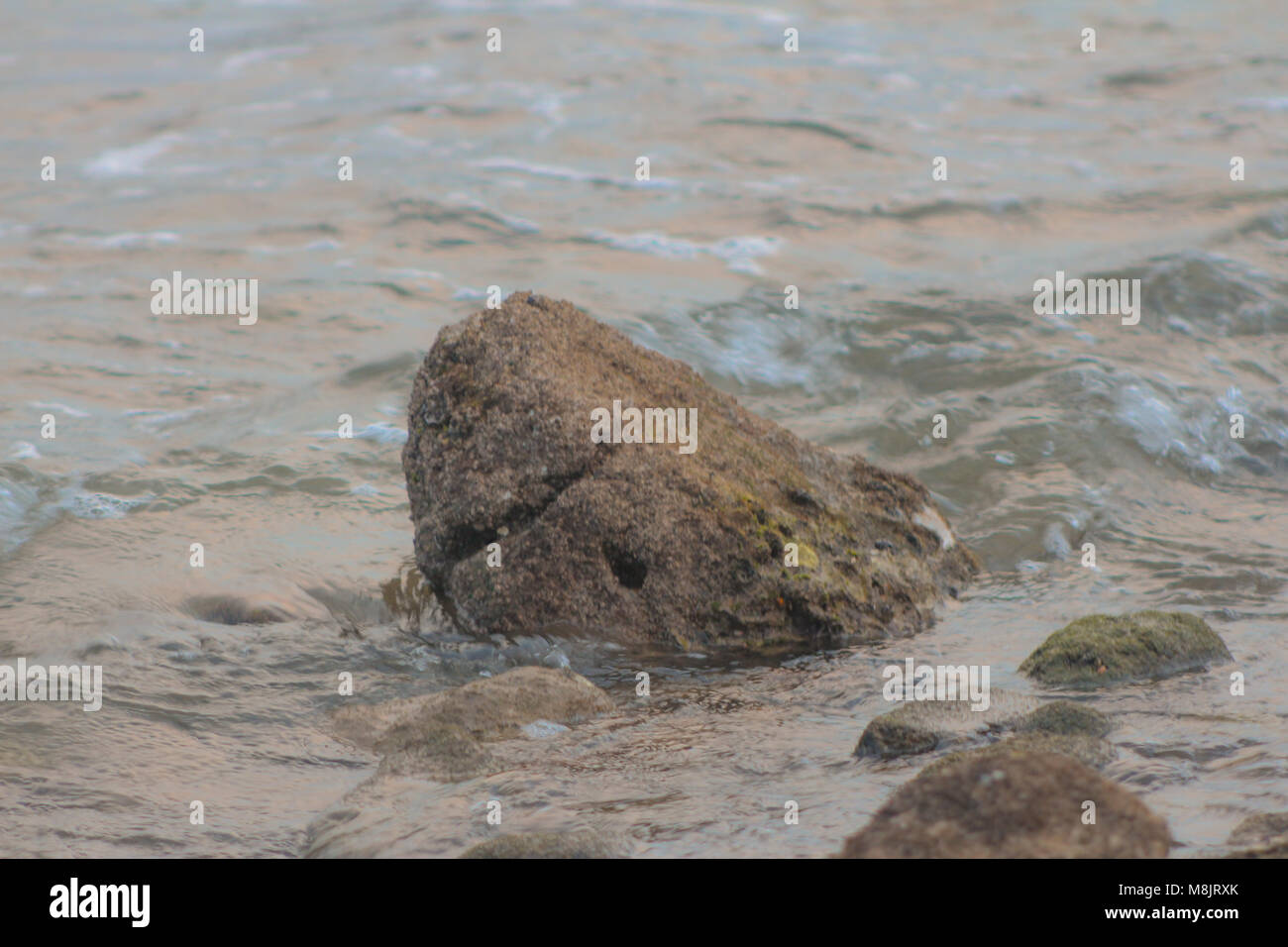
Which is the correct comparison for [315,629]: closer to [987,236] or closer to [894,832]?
[894,832]

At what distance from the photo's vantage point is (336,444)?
8.05 metres

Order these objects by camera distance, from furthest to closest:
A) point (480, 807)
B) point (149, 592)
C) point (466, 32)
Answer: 1. point (466, 32)
2. point (149, 592)
3. point (480, 807)

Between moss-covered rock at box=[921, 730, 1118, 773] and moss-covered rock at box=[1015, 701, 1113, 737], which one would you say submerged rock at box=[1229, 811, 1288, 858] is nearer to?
moss-covered rock at box=[921, 730, 1118, 773]

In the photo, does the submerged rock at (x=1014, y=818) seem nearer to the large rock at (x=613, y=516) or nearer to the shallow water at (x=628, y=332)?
the shallow water at (x=628, y=332)

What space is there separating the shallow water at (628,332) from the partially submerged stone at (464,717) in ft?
0.42

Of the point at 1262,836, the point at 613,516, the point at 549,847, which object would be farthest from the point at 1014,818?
the point at 613,516

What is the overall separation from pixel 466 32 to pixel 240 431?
1254 cm

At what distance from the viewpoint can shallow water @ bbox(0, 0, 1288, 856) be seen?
4254mm

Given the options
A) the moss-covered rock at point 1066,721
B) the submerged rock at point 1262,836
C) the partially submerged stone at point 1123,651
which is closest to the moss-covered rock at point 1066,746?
the moss-covered rock at point 1066,721

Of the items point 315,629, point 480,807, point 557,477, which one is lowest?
point 480,807

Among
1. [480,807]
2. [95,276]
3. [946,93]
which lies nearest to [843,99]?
[946,93]

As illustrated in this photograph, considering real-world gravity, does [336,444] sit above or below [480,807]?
above

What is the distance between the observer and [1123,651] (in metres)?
4.73

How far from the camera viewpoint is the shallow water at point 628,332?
425 centimetres
